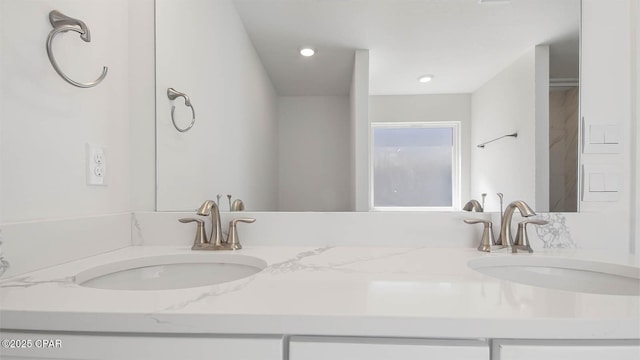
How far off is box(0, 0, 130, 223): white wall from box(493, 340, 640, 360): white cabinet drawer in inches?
41.5

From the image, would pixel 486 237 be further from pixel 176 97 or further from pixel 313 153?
pixel 176 97

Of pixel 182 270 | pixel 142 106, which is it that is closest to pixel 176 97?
pixel 142 106

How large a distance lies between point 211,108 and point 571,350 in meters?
1.22

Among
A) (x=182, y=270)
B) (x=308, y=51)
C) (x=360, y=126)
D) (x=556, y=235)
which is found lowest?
(x=182, y=270)

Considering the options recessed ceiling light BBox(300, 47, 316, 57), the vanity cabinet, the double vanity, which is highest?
recessed ceiling light BBox(300, 47, 316, 57)

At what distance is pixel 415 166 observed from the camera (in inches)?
43.6

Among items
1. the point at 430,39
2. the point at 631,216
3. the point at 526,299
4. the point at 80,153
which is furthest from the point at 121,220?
the point at 631,216

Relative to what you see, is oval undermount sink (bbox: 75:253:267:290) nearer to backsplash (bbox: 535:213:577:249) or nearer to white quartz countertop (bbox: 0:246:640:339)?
white quartz countertop (bbox: 0:246:640:339)

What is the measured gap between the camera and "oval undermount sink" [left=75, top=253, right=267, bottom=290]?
86 centimetres

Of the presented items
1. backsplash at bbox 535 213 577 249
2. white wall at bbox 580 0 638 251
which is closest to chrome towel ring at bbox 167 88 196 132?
backsplash at bbox 535 213 577 249

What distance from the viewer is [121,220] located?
3.28ft

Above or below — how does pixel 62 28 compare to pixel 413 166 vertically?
above

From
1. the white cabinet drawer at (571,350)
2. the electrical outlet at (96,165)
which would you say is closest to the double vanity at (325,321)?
the white cabinet drawer at (571,350)

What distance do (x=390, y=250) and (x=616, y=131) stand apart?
2.90ft
